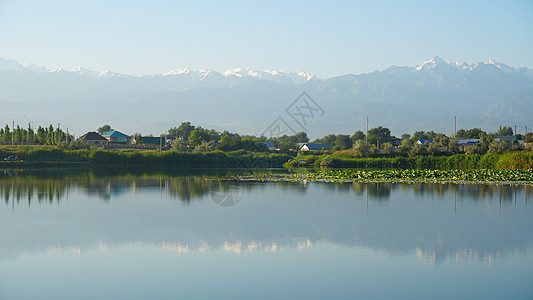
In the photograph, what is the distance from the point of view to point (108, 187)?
2705 cm

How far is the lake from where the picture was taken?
916 cm

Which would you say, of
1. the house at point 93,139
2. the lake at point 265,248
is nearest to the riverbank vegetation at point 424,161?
the lake at point 265,248

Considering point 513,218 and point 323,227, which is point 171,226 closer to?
point 323,227

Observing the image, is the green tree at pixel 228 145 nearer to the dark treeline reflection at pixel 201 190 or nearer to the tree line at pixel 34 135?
the tree line at pixel 34 135

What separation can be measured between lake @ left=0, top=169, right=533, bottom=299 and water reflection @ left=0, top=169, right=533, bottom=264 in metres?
0.04

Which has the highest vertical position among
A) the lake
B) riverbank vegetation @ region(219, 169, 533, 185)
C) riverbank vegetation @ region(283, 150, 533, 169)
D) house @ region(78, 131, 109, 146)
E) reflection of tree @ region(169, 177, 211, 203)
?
house @ region(78, 131, 109, 146)

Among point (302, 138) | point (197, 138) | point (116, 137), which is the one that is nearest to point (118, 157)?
point (197, 138)

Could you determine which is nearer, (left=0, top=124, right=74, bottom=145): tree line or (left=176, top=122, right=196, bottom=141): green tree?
(left=0, top=124, right=74, bottom=145): tree line

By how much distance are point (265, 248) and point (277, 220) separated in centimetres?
407

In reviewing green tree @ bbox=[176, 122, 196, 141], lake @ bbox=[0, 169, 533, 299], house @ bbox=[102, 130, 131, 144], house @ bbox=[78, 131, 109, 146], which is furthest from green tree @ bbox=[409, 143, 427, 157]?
green tree @ bbox=[176, 122, 196, 141]

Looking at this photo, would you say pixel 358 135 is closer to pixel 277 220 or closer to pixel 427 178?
pixel 427 178

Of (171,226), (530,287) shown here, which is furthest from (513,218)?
(171,226)

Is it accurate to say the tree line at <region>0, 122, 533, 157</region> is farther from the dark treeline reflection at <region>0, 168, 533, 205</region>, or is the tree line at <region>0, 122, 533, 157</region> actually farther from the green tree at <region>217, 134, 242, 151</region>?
the dark treeline reflection at <region>0, 168, 533, 205</region>

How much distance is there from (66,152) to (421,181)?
39351 mm
